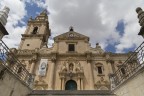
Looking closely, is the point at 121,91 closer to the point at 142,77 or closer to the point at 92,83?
the point at 142,77

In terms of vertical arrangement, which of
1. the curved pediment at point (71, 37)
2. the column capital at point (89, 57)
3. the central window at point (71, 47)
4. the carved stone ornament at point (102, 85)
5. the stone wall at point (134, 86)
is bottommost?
the stone wall at point (134, 86)

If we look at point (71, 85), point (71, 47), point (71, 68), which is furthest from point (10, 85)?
point (71, 47)

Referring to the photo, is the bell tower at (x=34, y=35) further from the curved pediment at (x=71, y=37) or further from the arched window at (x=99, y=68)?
the arched window at (x=99, y=68)

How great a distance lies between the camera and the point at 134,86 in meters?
6.23

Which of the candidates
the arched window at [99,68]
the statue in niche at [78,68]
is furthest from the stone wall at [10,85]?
the arched window at [99,68]

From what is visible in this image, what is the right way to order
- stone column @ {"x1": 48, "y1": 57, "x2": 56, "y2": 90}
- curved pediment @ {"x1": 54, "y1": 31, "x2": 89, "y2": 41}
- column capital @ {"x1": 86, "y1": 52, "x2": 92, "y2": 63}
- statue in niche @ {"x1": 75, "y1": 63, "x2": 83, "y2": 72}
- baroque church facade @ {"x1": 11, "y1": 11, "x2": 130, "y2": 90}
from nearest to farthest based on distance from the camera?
1. stone column @ {"x1": 48, "y1": 57, "x2": 56, "y2": 90}
2. baroque church facade @ {"x1": 11, "y1": 11, "x2": 130, "y2": 90}
3. statue in niche @ {"x1": 75, "y1": 63, "x2": 83, "y2": 72}
4. column capital @ {"x1": 86, "y1": 52, "x2": 92, "y2": 63}
5. curved pediment @ {"x1": 54, "y1": 31, "x2": 89, "y2": 41}

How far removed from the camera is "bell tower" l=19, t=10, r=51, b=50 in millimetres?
26359

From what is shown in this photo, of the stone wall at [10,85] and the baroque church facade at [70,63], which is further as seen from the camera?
the baroque church facade at [70,63]

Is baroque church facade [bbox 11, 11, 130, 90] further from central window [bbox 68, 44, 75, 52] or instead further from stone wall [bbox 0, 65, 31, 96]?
stone wall [bbox 0, 65, 31, 96]

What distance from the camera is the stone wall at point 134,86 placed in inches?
223

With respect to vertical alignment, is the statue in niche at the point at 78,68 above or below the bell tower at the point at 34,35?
below

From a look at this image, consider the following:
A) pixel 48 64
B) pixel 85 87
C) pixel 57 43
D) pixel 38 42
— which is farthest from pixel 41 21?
pixel 85 87

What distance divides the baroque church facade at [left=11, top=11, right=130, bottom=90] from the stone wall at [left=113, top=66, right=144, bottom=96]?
36.5 ft

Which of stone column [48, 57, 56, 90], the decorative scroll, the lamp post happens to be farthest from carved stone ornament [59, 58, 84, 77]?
the lamp post
